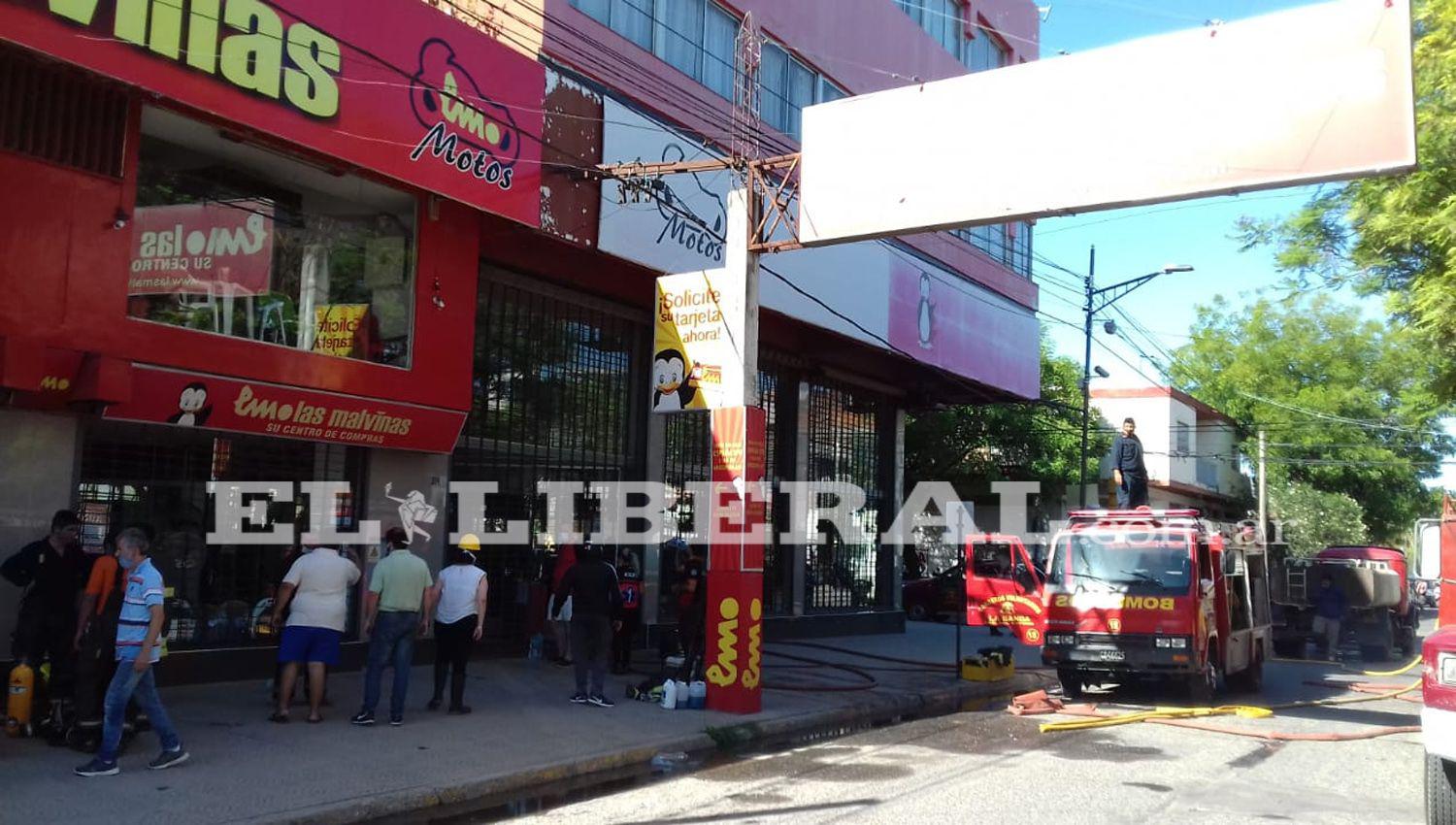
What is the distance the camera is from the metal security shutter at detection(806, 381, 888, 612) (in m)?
22.6

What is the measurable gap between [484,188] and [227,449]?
13.9 ft

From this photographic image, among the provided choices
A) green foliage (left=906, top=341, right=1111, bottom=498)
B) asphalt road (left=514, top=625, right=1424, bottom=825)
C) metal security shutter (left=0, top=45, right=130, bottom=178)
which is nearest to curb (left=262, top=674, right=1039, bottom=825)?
asphalt road (left=514, top=625, right=1424, bottom=825)

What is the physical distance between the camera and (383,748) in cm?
936

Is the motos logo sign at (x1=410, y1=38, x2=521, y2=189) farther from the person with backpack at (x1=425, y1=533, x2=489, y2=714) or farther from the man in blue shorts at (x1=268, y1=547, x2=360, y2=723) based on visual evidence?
the man in blue shorts at (x1=268, y1=547, x2=360, y2=723)

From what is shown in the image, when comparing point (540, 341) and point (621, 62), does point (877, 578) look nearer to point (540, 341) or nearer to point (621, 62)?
point (540, 341)

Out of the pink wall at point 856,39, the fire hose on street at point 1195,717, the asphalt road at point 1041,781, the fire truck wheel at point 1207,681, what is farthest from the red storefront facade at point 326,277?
the fire truck wheel at point 1207,681

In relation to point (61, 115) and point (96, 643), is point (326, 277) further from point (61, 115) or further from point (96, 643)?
point (96, 643)

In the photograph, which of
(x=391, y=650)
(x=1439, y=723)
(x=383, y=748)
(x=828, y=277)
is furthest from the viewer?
(x=828, y=277)

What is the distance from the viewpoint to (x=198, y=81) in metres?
10.6

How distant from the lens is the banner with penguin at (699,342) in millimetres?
12758

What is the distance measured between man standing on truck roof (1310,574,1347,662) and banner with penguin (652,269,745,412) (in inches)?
594

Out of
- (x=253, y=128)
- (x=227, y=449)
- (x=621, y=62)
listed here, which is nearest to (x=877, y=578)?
(x=621, y=62)

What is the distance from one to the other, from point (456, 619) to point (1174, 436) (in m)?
40.6

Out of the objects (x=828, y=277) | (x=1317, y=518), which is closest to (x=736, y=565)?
(x=828, y=277)
